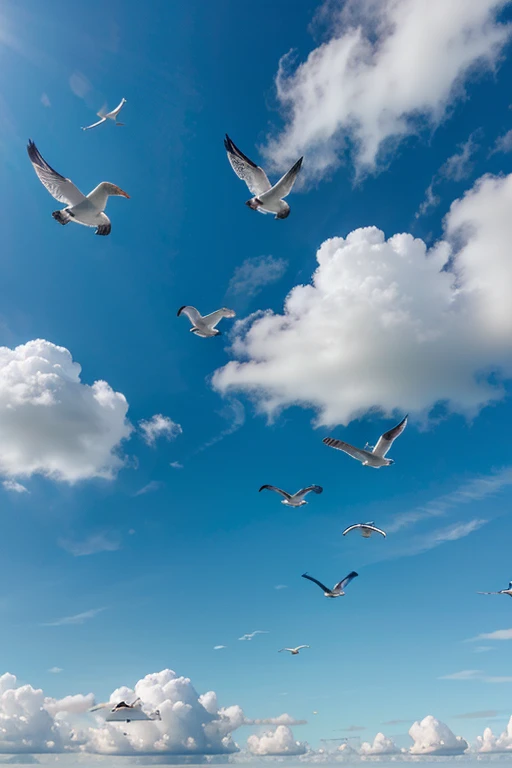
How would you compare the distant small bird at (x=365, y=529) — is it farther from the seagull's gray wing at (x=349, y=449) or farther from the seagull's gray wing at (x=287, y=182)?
the seagull's gray wing at (x=287, y=182)

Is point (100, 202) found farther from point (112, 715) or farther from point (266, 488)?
point (112, 715)

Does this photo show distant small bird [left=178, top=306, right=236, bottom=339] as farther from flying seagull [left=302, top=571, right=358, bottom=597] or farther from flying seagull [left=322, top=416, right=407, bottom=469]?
flying seagull [left=302, top=571, right=358, bottom=597]

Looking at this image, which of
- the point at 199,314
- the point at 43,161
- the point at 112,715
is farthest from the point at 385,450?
the point at 112,715

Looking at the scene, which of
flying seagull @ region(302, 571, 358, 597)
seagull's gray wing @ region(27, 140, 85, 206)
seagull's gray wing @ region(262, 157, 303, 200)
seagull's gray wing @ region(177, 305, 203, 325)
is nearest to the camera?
seagull's gray wing @ region(27, 140, 85, 206)

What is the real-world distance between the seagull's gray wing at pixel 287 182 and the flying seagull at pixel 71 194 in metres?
11.2

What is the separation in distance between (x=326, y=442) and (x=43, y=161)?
29576mm

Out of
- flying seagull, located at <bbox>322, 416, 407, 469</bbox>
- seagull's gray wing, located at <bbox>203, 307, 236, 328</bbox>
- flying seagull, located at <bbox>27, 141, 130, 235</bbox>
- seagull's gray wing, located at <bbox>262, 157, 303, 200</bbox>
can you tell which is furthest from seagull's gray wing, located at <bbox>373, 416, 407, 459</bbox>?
flying seagull, located at <bbox>27, 141, 130, 235</bbox>

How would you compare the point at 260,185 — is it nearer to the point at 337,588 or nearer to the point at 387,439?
the point at 387,439

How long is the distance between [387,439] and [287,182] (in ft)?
78.5

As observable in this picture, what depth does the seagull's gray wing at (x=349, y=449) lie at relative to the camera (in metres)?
50.9

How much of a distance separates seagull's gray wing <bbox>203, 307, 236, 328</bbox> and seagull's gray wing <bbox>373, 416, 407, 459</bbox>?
681 inches

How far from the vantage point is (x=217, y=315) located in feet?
179

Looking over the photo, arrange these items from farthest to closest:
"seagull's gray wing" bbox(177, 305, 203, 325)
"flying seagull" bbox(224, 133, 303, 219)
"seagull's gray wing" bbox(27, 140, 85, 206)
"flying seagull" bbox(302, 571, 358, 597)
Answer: "flying seagull" bbox(302, 571, 358, 597) < "seagull's gray wing" bbox(177, 305, 203, 325) < "flying seagull" bbox(224, 133, 303, 219) < "seagull's gray wing" bbox(27, 140, 85, 206)

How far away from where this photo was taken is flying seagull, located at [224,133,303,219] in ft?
150
